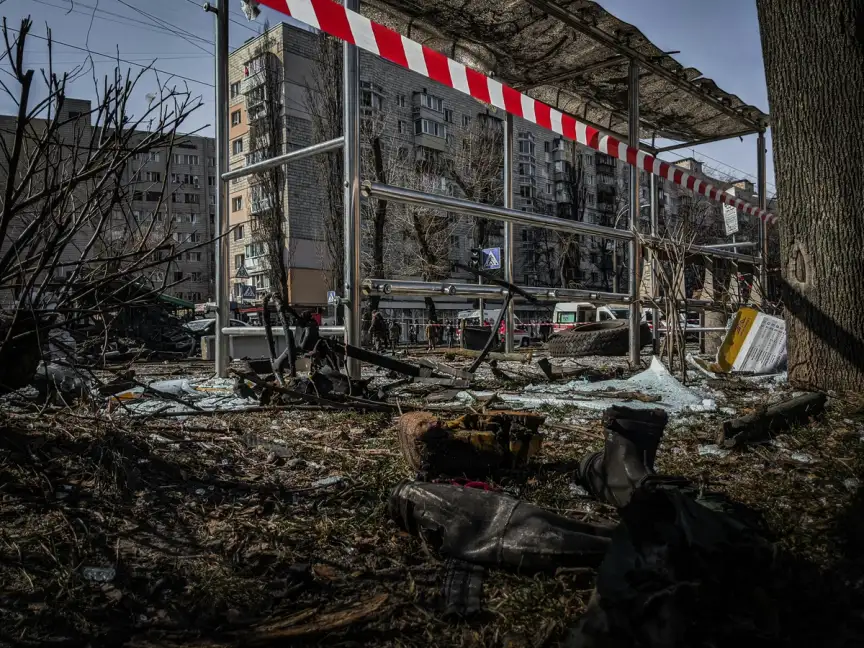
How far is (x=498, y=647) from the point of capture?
1.26 m

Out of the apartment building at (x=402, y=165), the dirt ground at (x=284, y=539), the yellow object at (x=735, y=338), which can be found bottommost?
the dirt ground at (x=284, y=539)

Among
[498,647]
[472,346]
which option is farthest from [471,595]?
[472,346]

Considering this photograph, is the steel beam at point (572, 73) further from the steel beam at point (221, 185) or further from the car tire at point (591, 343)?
the steel beam at point (221, 185)

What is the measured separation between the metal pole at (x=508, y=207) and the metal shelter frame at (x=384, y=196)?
0.05 feet

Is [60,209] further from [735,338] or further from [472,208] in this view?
[735,338]

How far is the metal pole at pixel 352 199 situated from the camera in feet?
14.7

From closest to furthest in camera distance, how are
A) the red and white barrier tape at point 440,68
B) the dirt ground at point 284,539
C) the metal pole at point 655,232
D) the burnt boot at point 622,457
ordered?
the dirt ground at point 284,539, the burnt boot at point 622,457, the red and white barrier tape at point 440,68, the metal pole at point 655,232

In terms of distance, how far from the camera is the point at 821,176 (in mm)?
4094

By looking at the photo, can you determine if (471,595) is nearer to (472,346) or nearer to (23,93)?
(23,93)

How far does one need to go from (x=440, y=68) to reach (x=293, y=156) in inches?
60.5

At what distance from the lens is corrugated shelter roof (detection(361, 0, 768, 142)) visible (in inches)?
246

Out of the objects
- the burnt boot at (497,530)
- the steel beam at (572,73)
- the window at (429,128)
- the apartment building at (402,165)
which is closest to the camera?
the burnt boot at (497,530)

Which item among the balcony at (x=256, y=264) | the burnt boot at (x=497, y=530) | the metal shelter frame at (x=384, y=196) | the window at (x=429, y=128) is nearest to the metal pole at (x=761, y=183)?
the metal shelter frame at (x=384, y=196)

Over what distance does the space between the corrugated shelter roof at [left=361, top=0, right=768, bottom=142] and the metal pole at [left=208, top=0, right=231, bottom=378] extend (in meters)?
1.41
